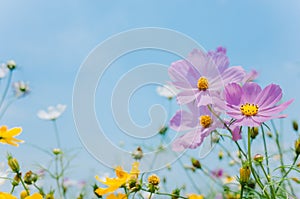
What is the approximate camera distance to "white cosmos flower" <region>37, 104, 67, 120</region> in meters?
2.00

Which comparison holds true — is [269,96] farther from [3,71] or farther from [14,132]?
[3,71]

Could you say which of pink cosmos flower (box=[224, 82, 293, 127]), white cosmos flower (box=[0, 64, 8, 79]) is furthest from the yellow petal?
white cosmos flower (box=[0, 64, 8, 79])

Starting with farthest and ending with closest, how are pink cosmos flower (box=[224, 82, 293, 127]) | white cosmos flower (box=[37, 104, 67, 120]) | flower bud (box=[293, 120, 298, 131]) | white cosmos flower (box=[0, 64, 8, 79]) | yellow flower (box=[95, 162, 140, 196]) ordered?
white cosmos flower (box=[37, 104, 67, 120]) < white cosmos flower (box=[0, 64, 8, 79]) < flower bud (box=[293, 120, 298, 131]) < yellow flower (box=[95, 162, 140, 196]) < pink cosmos flower (box=[224, 82, 293, 127])

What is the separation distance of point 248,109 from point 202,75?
0.32 feet

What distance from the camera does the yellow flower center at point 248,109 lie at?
24.1 inches

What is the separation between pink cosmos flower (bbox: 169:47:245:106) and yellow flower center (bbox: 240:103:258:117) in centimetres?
4

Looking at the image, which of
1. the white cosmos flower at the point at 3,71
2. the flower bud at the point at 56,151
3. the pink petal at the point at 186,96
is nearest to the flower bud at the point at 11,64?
the white cosmos flower at the point at 3,71

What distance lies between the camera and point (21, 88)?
6.25 feet

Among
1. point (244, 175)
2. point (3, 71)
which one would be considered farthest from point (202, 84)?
point (3, 71)

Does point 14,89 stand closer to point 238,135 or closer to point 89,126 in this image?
point 89,126

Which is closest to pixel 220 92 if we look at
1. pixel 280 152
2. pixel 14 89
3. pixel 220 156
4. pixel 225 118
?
pixel 225 118

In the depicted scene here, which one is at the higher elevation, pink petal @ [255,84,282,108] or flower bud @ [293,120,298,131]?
flower bud @ [293,120,298,131]

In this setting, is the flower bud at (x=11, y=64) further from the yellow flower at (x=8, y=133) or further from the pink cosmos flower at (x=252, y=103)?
the pink cosmos flower at (x=252, y=103)

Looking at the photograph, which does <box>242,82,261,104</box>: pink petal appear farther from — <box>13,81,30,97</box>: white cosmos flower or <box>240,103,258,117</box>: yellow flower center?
<box>13,81,30,97</box>: white cosmos flower
